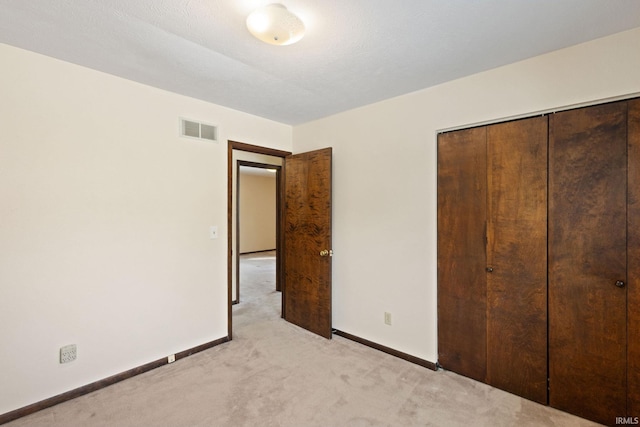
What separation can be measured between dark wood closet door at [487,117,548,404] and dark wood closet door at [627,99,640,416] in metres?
0.40

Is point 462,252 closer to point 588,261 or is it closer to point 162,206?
point 588,261

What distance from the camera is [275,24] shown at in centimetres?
147

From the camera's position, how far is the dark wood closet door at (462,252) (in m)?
2.27

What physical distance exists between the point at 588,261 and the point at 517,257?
0.38m

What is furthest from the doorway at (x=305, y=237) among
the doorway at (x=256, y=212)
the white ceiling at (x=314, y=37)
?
the doorway at (x=256, y=212)

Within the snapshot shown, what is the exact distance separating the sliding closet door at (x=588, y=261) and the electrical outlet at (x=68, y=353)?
338 centimetres

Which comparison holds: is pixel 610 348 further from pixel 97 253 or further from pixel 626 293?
pixel 97 253

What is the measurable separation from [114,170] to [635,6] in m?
3.46

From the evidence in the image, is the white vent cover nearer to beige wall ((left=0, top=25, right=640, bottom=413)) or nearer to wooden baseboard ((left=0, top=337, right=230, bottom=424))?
beige wall ((left=0, top=25, right=640, bottom=413))

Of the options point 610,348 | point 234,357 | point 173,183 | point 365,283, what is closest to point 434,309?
point 365,283

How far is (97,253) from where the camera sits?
223 centimetres

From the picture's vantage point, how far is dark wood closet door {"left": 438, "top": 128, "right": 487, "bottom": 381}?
2.27 m

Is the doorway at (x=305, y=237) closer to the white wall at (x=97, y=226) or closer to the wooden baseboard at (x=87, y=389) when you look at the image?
the white wall at (x=97, y=226)

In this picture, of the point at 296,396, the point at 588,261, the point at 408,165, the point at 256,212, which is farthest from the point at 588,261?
the point at 256,212
